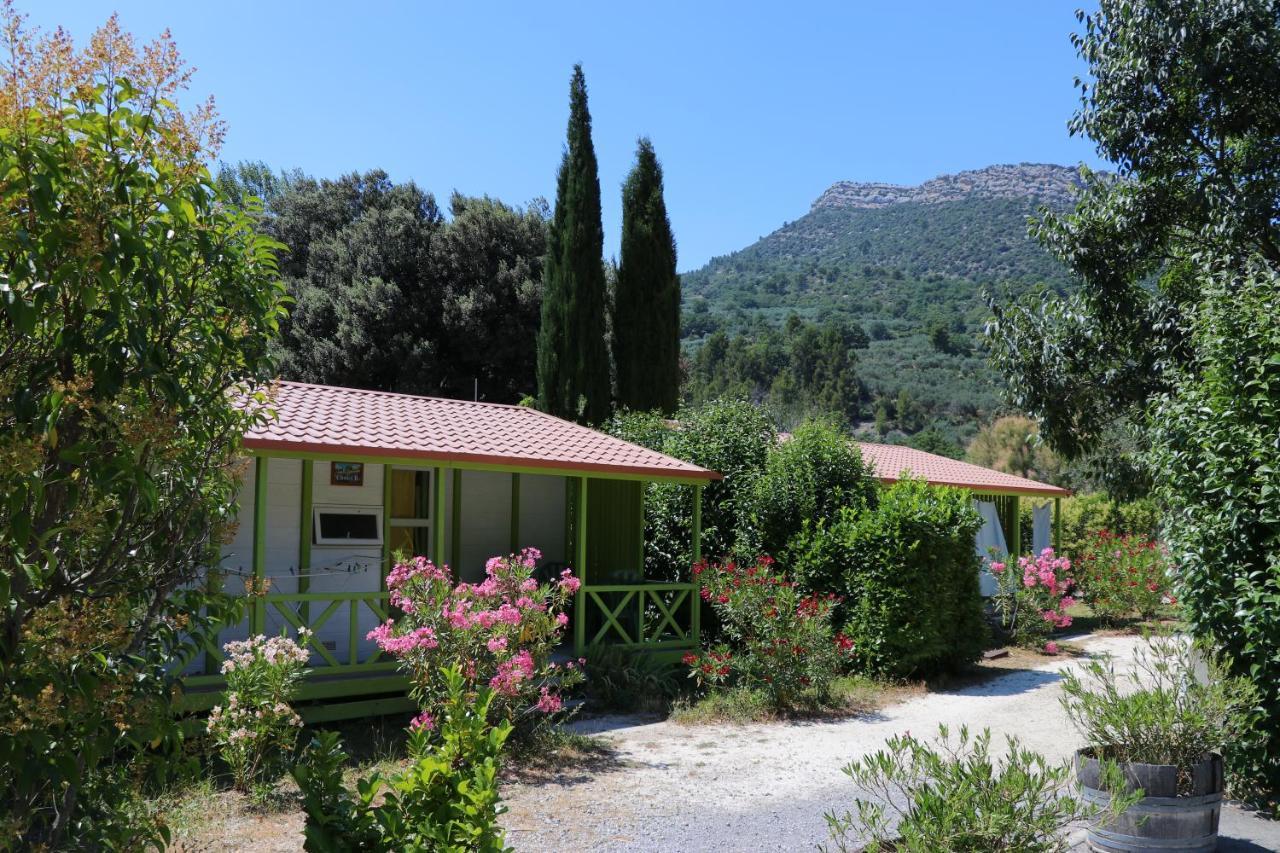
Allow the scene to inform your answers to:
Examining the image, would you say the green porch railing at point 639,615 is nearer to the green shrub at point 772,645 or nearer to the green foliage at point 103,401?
the green shrub at point 772,645

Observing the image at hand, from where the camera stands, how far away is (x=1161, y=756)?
532cm

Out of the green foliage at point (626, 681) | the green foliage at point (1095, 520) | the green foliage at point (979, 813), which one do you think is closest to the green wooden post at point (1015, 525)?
the green foliage at point (1095, 520)

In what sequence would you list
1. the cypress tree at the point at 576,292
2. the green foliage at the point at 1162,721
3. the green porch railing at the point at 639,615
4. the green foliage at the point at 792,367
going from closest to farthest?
1. the green foliage at the point at 1162,721
2. the green porch railing at the point at 639,615
3. the cypress tree at the point at 576,292
4. the green foliage at the point at 792,367

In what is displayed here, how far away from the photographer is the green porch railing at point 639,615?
11328 millimetres

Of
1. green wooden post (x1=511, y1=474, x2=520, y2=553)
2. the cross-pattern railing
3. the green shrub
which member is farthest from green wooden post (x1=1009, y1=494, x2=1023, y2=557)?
the cross-pattern railing

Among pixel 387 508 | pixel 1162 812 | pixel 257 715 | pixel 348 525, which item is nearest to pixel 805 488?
pixel 387 508

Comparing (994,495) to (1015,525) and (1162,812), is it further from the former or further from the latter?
(1162,812)

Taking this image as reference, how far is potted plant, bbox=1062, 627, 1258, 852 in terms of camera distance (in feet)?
16.5

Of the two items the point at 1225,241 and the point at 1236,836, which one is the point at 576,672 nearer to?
the point at 1236,836

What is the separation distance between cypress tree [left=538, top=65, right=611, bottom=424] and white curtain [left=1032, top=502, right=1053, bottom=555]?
10.4 meters

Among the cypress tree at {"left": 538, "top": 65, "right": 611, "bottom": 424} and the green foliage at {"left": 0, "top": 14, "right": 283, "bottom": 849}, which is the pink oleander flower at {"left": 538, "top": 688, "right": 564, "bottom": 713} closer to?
the green foliage at {"left": 0, "top": 14, "right": 283, "bottom": 849}

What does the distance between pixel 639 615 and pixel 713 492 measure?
9.50ft

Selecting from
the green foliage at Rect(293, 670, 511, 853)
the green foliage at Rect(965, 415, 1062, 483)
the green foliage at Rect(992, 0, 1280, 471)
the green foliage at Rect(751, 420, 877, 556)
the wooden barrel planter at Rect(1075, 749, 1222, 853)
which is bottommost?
the wooden barrel planter at Rect(1075, 749, 1222, 853)

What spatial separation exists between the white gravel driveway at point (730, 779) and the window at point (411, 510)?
11.8 ft
